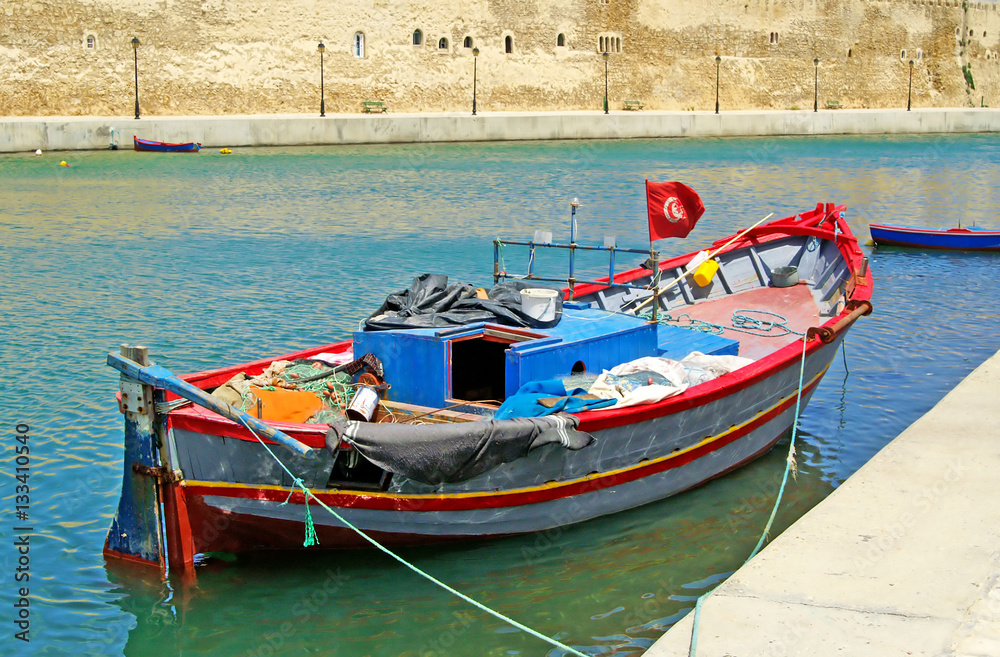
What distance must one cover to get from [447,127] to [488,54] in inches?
301

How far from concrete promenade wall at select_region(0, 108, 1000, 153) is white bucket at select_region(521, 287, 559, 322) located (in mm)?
25272

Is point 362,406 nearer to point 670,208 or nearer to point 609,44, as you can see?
point 670,208

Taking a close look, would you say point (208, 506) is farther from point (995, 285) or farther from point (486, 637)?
point (995, 285)

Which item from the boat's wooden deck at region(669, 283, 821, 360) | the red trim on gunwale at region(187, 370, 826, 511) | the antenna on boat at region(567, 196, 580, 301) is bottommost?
the red trim on gunwale at region(187, 370, 826, 511)

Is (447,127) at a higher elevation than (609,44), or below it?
below

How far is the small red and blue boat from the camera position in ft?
95.9

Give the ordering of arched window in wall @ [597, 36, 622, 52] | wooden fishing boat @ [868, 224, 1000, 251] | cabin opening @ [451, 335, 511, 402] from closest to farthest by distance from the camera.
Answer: cabin opening @ [451, 335, 511, 402] → wooden fishing boat @ [868, 224, 1000, 251] → arched window in wall @ [597, 36, 622, 52]

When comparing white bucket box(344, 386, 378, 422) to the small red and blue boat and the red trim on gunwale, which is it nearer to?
the red trim on gunwale

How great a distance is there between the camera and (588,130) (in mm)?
35969

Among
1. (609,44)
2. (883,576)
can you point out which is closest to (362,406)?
(883,576)

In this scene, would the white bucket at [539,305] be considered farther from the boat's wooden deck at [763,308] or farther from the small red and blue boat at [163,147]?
the small red and blue boat at [163,147]

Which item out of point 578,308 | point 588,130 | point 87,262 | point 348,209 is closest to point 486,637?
Answer: point 578,308

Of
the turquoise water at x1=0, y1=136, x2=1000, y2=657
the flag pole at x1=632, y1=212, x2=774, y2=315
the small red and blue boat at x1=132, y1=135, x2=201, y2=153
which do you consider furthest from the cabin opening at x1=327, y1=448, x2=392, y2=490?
the small red and blue boat at x1=132, y1=135, x2=201, y2=153

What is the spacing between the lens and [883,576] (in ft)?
15.6
